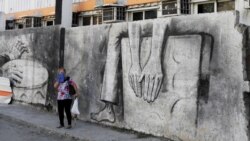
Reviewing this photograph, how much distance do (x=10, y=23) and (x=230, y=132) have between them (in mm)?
17652

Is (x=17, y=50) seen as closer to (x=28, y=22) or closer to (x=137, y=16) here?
(x=28, y=22)

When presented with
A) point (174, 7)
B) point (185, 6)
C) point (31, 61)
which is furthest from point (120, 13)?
point (31, 61)

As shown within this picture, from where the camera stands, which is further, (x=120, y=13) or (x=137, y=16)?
(x=120, y=13)

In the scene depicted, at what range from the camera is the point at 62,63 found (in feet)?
49.1

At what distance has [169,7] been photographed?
14234mm

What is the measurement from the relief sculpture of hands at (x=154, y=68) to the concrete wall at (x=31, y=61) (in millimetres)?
5085

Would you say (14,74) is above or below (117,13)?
below

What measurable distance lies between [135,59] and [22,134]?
3.56 m

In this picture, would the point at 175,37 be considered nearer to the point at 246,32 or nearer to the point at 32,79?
the point at 246,32

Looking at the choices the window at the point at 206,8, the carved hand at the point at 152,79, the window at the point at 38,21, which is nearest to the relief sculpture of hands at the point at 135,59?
the carved hand at the point at 152,79

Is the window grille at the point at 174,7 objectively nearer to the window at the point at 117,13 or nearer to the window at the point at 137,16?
the window at the point at 137,16

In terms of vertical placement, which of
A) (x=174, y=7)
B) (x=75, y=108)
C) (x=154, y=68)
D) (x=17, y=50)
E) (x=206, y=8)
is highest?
(x=174, y=7)

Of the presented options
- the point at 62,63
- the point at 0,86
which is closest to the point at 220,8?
the point at 62,63

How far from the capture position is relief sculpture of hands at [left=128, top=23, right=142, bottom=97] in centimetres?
1138
